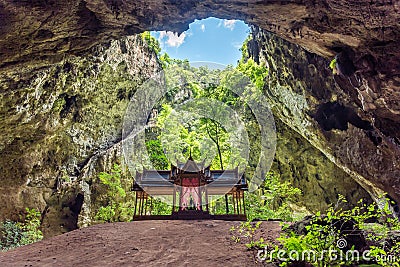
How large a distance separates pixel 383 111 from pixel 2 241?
10832mm

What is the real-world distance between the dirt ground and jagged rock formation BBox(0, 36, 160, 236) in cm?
442

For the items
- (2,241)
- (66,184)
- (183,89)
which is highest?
(183,89)

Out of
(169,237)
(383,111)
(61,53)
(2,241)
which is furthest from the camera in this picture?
(2,241)

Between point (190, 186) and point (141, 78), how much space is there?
22.9ft

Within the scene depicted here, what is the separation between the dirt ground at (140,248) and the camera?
4719 mm

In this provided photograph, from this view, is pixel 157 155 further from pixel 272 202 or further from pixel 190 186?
pixel 190 186

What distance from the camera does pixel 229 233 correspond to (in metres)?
6.35

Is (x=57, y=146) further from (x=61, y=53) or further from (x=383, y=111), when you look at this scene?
(x=383, y=111)

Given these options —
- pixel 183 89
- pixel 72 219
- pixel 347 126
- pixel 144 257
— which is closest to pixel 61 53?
pixel 144 257

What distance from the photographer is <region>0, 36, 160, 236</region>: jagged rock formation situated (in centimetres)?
909

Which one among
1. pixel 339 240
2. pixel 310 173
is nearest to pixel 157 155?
pixel 310 173

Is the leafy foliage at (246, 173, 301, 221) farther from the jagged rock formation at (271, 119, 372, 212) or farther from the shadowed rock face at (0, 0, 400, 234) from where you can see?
the shadowed rock face at (0, 0, 400, 234)
